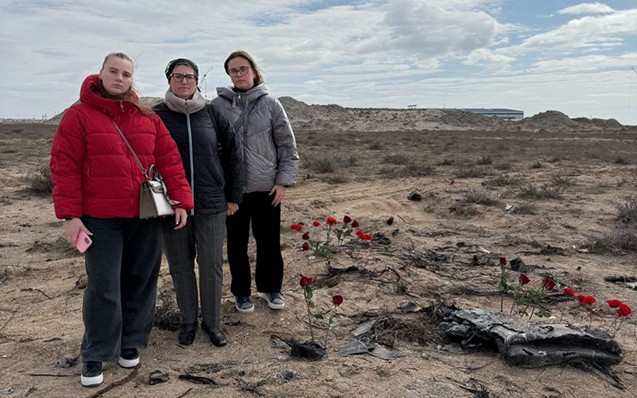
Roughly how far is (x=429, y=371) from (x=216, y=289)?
1.44 metres

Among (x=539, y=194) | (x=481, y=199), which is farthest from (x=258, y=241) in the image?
(x=539, y=194)

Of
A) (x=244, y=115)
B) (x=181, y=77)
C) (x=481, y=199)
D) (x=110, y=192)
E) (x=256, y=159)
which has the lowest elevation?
(x=481, y=199)

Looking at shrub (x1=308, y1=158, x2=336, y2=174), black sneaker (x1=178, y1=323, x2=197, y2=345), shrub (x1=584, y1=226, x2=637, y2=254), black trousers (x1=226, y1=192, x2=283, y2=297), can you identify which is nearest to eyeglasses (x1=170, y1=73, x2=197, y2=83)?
black trousers (x1=226, y1=192, x2=283, y2=297)

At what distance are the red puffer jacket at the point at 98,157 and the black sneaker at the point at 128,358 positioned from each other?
2.93 ft

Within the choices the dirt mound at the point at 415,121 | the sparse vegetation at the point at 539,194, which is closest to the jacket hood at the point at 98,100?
the sparse vegetation at the point at 539,194

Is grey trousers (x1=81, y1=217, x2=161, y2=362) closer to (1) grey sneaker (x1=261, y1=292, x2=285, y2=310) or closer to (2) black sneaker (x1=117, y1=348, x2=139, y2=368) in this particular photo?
(2) black sneaker (x1=117, y1=348, x2=139, y2=368)

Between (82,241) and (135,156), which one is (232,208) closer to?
(135,156)

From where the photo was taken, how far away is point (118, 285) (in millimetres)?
2885

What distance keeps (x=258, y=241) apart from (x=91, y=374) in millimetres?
1474

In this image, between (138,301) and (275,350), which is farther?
(275,350)

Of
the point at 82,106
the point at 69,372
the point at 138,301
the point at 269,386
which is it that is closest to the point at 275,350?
the point at 269,386

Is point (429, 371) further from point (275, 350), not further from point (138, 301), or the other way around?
point (138, 301)

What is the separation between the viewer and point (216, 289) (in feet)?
11.3

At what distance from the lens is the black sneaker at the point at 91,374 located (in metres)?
2.87
